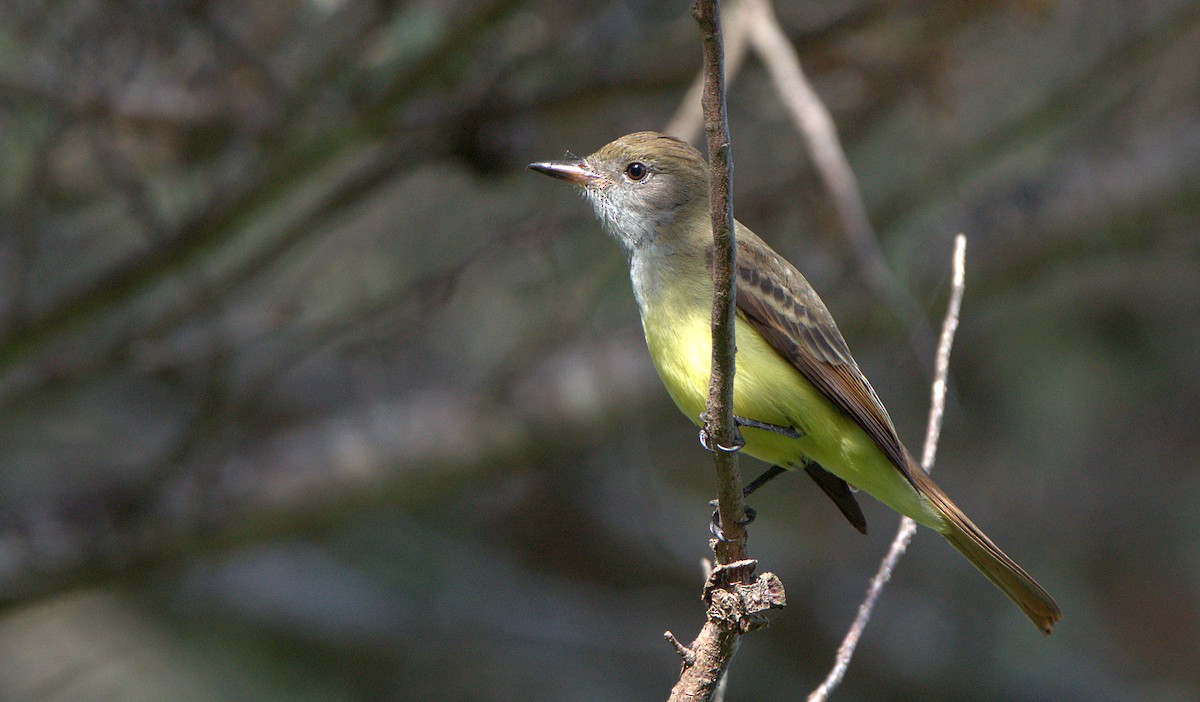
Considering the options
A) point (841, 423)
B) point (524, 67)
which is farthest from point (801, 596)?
point (841, 423)

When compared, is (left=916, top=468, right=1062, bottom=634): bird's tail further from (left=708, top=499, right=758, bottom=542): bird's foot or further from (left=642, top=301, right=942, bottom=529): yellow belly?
(left=708, top=499, right=758, bottom=542): bird's foot

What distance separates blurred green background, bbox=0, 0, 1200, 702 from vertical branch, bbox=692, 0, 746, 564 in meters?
2.70

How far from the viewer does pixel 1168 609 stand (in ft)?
32.5

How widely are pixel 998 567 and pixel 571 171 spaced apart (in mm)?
1888

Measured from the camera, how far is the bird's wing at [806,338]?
414 cm

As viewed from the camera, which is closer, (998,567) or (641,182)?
(998,567)

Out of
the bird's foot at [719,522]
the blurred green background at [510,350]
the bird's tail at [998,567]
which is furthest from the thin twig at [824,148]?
the blurred green background at [510,350]

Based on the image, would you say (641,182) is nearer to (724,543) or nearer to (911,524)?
(911,524)

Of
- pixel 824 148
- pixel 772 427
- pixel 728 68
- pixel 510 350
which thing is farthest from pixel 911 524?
pixel 510 350

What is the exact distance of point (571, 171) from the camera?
15.1ft

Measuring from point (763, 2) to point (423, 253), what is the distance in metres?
3.58

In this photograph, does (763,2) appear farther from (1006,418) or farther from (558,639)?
(1006,418)

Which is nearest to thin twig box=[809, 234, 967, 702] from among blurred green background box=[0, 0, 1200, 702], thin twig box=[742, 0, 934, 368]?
thin twig box=[742, 0, 934, 368]

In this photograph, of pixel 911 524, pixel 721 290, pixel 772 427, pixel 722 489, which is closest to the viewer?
pixel 721 290
